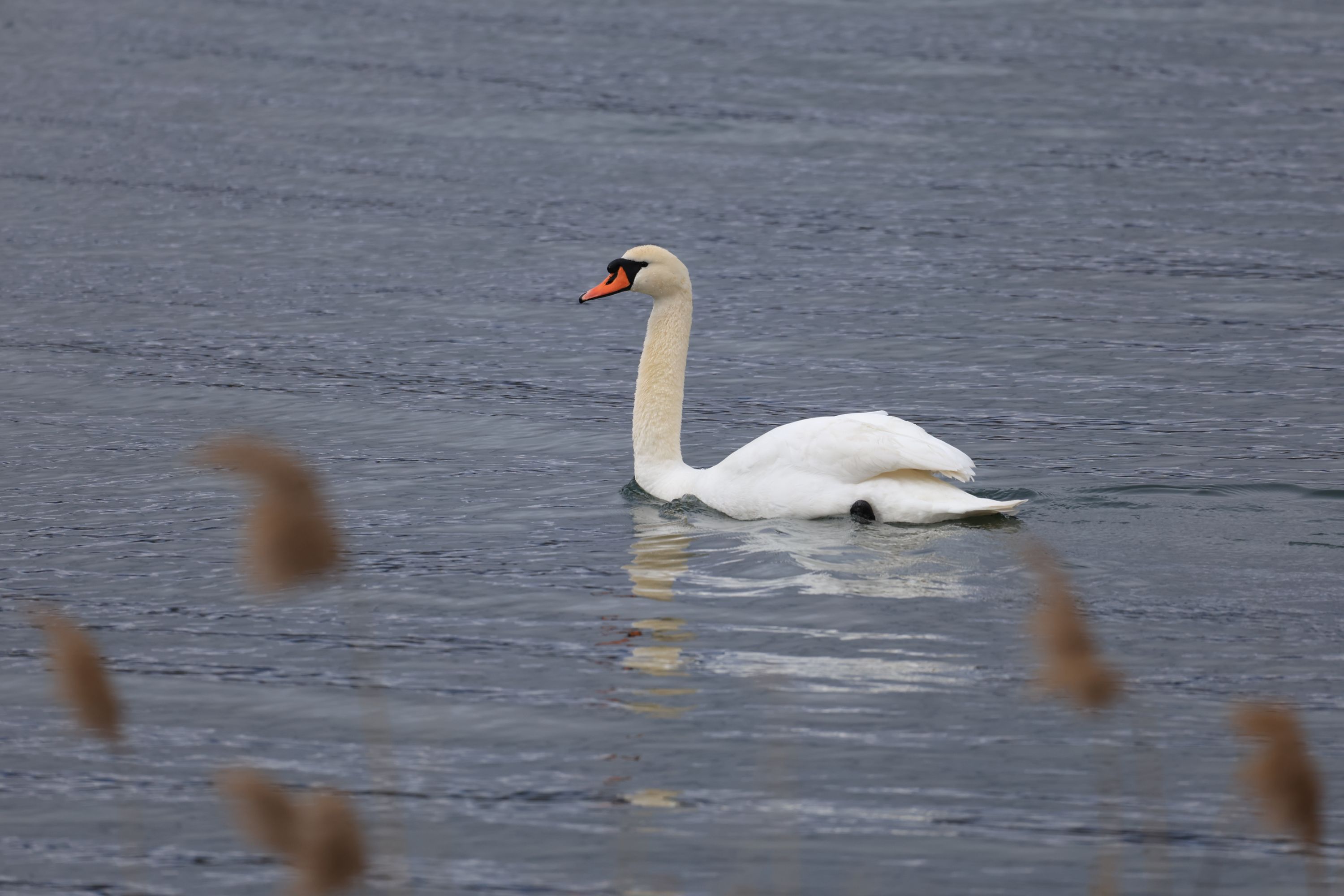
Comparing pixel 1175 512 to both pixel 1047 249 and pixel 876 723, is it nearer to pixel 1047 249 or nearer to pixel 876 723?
pixel 876 723

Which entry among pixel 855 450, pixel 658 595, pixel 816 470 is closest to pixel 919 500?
pixel 855 450

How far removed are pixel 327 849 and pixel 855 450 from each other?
679 centimetres

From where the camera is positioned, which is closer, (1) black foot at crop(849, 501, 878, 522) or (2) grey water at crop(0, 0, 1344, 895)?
(2) grey water at crop(0, 0, 1344, 895)

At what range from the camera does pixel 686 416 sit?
1382 centimetres

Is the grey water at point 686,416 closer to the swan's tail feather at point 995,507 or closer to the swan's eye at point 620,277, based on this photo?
the swan's tail feather at point 995,507

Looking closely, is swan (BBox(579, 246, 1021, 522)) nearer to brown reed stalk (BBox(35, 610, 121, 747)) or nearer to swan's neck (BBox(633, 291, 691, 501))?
swan's neck (BBox(633, 291, 691, 501))

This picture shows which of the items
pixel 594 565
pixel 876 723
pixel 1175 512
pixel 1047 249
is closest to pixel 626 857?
pixel 876 723

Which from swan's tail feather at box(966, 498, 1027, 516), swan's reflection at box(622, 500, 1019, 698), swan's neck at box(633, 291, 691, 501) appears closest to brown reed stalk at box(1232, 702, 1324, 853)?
swan's reflection at box(622, 500, 1019, 698)

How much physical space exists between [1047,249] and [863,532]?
8.57 m

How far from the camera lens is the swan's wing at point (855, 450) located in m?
10.1

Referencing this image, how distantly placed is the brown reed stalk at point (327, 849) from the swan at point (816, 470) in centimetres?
645

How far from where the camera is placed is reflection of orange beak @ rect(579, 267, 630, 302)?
11.4 m

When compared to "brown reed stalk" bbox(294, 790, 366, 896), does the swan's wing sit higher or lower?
lower

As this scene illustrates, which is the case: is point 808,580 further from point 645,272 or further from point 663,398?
point 645,272
